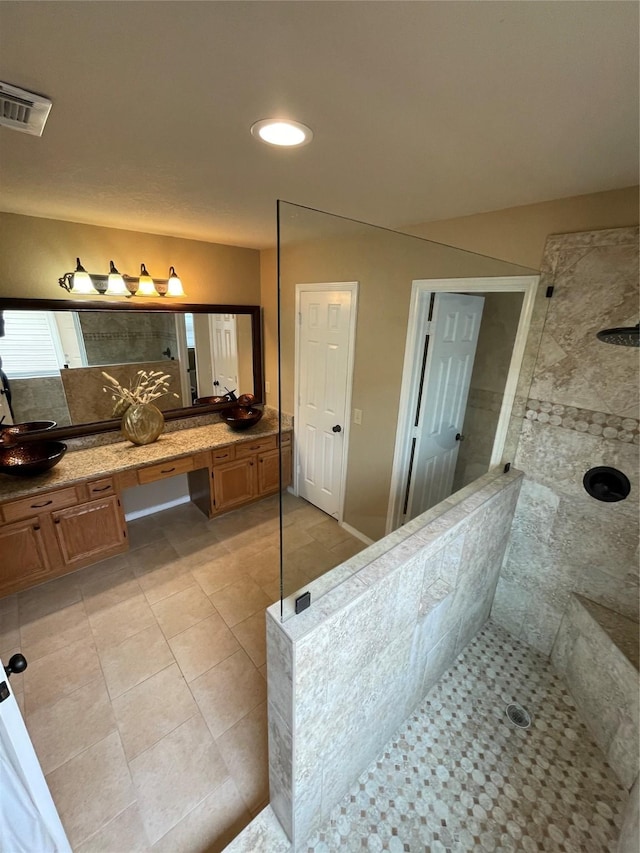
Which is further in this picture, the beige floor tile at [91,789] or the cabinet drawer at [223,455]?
the cabinet drawer at [223,455]

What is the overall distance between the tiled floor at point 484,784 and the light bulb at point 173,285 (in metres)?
3.39

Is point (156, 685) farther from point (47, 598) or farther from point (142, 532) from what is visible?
point (142, 532)

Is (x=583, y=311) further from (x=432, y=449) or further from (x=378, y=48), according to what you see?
(x=378, y=48)

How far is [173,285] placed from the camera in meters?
2.92

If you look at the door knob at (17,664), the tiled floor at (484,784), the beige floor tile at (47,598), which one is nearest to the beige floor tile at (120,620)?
the beige floor tile at (47,598)

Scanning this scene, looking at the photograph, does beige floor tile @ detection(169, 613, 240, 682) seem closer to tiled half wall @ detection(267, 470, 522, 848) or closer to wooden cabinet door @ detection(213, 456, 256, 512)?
tiled half wall @ detection(267, 470, 522, 848)

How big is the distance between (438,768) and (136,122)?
9.24ft

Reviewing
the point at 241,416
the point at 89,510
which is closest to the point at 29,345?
the point at 89,510

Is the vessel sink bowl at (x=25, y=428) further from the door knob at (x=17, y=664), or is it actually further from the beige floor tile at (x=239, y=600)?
the door knob at (x=17, y=664)

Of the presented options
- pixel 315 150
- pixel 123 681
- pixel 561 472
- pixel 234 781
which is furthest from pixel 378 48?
pixel 123 681

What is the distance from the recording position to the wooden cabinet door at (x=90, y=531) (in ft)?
7.98

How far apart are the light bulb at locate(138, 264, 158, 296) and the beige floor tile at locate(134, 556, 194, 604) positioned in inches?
86.6

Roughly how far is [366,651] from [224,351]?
2.95 m

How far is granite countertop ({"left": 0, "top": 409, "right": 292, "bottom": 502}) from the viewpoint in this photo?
2.27 metres
